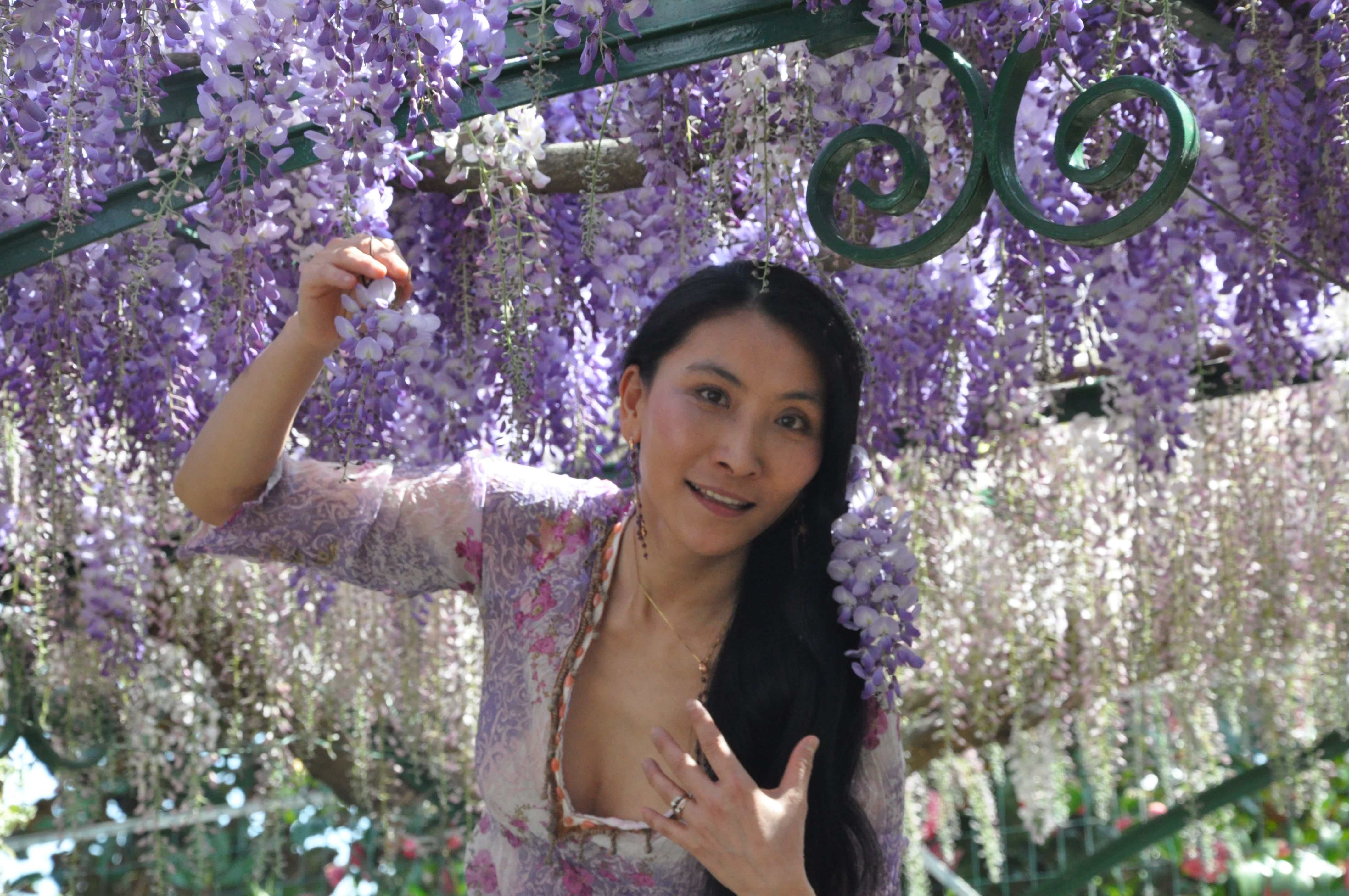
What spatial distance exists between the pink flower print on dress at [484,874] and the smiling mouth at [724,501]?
57cm

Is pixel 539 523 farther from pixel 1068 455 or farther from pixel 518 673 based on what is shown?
pixel 1068 455

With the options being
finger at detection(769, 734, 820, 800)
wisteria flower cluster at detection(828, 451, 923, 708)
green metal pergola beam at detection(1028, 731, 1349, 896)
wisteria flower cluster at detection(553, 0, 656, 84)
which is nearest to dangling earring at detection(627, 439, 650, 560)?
wisteria flower cluster at detection(828, 451, 923, 708)

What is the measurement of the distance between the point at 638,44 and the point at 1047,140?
2.56 ft

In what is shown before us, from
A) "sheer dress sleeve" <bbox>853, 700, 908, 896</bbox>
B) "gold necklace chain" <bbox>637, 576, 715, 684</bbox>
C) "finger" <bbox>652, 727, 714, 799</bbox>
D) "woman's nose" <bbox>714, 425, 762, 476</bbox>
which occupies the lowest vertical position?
"sheer dress sleeve" <bbox>853, 700, 908, 896</bbox>

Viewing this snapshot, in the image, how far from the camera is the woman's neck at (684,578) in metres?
1.63

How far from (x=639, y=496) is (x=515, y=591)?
0.21m

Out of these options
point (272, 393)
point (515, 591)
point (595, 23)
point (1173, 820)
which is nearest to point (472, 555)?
point (515, 591)

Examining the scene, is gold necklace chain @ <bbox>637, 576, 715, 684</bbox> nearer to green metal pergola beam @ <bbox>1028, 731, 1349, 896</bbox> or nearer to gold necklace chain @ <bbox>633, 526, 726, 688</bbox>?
gold necklace chain @ <bbox>633, 526, 726, 688</bbox>

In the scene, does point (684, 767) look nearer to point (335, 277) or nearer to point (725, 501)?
point (725, 501)

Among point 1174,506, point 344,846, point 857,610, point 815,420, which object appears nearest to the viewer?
point 857,610

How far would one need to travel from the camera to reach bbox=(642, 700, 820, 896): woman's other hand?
1.26 meters

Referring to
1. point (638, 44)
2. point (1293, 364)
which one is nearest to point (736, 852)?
point (638, 44)

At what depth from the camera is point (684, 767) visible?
1.29 m

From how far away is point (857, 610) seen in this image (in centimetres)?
142
